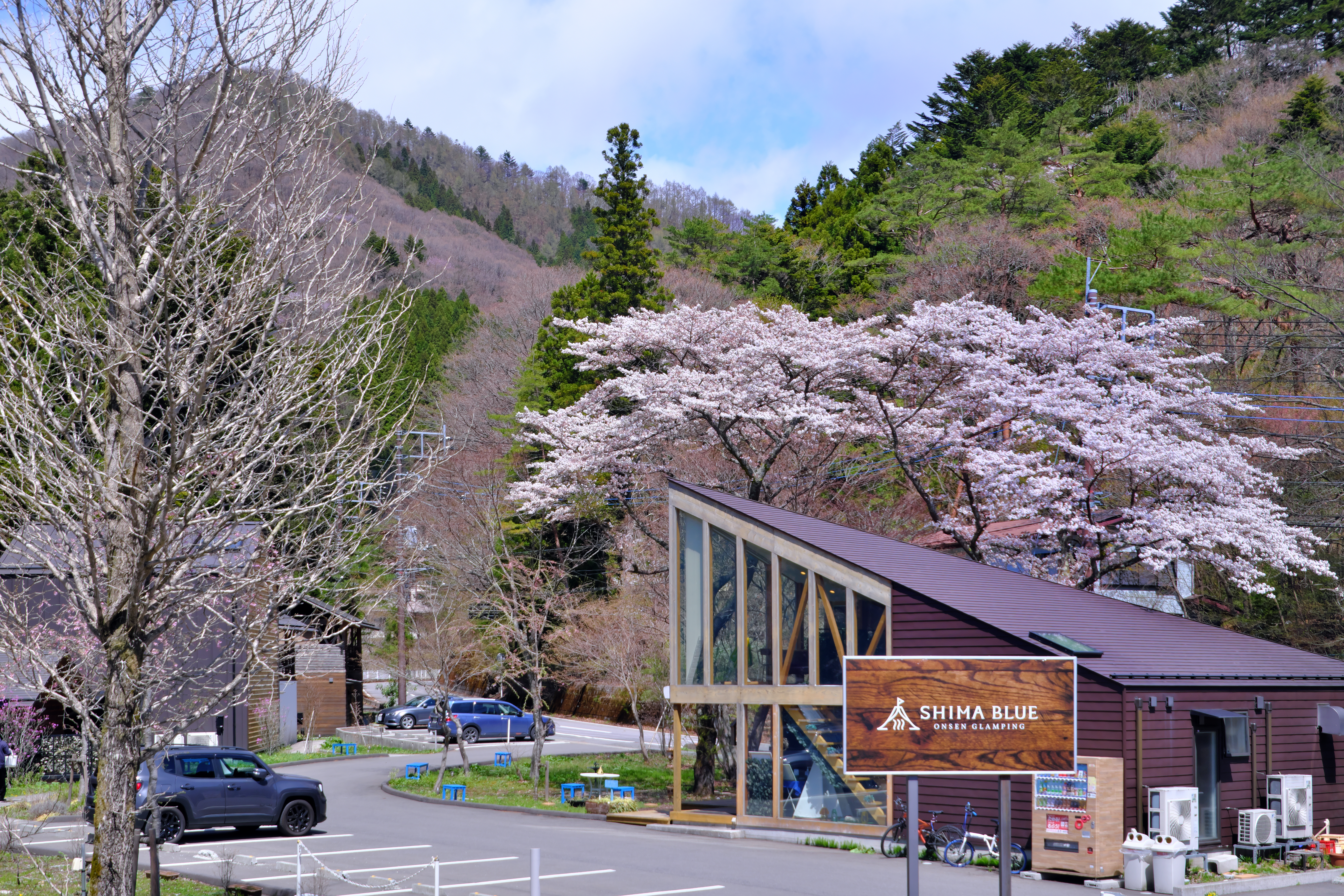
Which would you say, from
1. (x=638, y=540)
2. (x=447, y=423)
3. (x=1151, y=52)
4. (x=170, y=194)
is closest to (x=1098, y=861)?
(x=170, y=194)

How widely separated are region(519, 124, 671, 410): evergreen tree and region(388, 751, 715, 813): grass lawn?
16.3 meters

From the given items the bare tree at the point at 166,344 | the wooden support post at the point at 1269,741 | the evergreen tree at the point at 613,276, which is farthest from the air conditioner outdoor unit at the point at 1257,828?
the evergreen tree at the point at 613,276

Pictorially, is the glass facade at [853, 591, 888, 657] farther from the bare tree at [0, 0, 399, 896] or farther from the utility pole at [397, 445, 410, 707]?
the utility pole at [397, 445, 410, 707]

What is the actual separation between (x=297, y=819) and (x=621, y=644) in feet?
48.9

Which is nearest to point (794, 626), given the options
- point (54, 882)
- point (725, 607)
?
point (725, 607)

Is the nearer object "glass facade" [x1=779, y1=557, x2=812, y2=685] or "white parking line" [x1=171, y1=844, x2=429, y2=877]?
"white parking line" [x1=171, y1=844, x2=429, y2=877]

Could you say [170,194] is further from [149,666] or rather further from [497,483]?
[497,483]

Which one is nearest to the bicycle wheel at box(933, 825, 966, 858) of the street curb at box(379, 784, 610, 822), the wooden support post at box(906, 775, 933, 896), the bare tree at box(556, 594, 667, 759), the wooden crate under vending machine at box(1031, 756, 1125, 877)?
the wooden crate under vending machine at box(1031, 756, 1125, 877)

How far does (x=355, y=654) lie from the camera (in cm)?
4366

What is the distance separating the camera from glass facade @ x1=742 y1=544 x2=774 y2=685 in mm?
20547

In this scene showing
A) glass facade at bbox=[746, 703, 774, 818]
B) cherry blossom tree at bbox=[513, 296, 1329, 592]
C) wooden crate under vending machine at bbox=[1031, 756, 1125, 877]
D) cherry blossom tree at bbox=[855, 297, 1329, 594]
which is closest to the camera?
wooden crate under vending machine at bbox=[1031, 756, 1125, 877]

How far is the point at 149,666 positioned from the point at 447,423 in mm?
46988

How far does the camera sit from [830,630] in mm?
19578

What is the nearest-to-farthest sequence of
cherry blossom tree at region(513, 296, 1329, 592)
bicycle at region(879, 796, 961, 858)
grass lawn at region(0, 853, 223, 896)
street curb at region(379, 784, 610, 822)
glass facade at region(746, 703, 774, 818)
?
1. grass lawn at region(0, 853, 223, 896)
2. bicycle at region(879, 796, 961, 858)
3. glass facade at region(746, 703, 774, 818)
4. street curb at region(379, 784, 610, 822)
5. cherry blossom tree at region(513, 296, 1329, 592)
